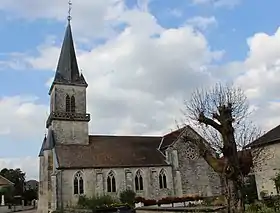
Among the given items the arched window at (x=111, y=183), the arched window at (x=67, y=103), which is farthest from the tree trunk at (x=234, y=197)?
the arched window at (x=67, y=103)

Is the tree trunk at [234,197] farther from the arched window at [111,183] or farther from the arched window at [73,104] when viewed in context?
the arched window at [73,104]

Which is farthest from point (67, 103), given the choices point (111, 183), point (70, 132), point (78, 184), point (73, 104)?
point (111, 183)

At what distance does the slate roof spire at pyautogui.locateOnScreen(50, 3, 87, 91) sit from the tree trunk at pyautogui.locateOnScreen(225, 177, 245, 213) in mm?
37327

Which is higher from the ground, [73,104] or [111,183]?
[73,104]

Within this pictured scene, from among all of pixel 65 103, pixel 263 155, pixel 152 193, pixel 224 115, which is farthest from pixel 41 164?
pixel 224 115

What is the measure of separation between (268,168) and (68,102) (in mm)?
27894

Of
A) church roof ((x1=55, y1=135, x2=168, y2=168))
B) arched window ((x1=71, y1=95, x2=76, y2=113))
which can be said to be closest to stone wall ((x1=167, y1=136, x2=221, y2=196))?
church roof ((x1=55, y1=135, x2=168, y2=168))

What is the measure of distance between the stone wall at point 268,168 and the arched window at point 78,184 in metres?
20.8

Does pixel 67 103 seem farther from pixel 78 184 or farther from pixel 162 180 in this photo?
pixel 162 180

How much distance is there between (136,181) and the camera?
4712cm

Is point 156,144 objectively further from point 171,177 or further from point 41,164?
point 41,164

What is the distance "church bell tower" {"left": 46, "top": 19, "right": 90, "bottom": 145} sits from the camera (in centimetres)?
4816

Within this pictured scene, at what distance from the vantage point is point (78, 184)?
4428 cm

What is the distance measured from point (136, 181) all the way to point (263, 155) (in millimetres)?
18307
